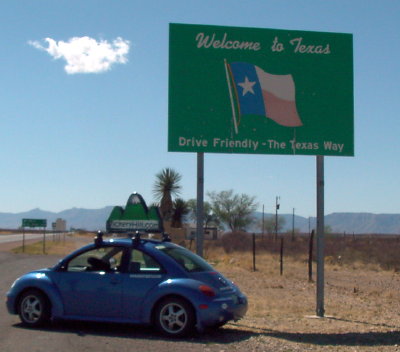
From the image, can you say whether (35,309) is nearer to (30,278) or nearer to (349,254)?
(30,278)

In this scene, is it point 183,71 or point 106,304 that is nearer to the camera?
point 106,304

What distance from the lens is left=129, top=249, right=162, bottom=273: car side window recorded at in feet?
34.2

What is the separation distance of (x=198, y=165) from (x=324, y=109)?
2840mm

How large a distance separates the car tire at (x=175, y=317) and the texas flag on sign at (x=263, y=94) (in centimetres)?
467

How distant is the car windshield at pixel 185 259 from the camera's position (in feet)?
34.8

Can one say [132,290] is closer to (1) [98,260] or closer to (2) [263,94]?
(1) [98,260]

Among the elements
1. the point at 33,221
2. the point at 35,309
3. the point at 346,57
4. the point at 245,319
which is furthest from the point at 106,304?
the point at 33,221

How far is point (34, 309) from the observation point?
1075 centimetres

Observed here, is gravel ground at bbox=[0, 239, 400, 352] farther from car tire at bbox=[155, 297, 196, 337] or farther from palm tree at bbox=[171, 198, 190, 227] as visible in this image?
palm tree at bbox=[171, 198, 190, 227]

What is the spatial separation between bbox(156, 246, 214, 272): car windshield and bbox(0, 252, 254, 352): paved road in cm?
104

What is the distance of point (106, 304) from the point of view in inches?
409

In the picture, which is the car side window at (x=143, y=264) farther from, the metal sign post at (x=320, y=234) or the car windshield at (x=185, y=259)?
the metal sign post at (x=320, y=234)

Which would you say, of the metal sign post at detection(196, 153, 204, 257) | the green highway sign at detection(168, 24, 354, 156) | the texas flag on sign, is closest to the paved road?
the metal sign post at detection(196, 153, 204, 257)

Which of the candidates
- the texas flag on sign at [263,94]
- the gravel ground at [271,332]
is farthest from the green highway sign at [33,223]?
the texas flag on sign at [263,94]
